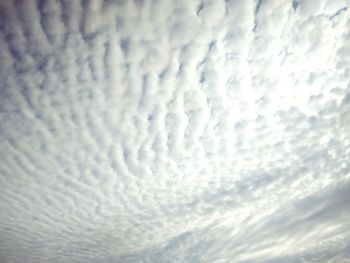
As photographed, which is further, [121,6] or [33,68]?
[33,68]

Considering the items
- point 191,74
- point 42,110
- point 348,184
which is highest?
point 42,110

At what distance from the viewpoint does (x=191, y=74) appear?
4520 millimetres

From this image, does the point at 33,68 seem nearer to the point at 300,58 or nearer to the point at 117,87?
the point at 117,87

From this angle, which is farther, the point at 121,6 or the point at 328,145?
the point at 328,145

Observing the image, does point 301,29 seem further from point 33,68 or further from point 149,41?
point 33,68

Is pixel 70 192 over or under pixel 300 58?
over

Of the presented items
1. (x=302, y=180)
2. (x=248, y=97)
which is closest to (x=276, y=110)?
(x=248, y=97)

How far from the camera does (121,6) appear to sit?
3586 millimetres

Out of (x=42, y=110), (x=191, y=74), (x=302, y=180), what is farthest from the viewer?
(x=302, y=180)

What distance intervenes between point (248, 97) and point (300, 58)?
100 centimetres

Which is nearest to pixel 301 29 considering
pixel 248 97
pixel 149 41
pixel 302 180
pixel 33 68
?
pixel 248 97

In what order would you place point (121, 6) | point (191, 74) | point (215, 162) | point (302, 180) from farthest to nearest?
point (302, 180)
point (215, 162)
point (191, 74)
point (121, 6)

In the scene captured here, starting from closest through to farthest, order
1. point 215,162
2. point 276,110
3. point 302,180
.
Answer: point 276,110
point 215,162
point 302,180

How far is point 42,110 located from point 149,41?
2164mm
